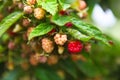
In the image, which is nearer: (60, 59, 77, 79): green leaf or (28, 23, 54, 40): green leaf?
(28, 23, 54, 40): green leaf

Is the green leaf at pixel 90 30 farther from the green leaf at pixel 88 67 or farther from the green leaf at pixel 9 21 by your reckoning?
the green leaf at pixel 88 67

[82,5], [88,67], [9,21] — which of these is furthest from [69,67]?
[9,21]

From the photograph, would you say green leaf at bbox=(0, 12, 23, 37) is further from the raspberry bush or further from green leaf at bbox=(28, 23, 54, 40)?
green leaf at bbox=(28, 23, 54, 40)

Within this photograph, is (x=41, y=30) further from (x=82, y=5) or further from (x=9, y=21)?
(x=82, y=5)

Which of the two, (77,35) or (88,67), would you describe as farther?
(88,67)

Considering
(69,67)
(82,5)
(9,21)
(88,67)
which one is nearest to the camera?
(9,21)

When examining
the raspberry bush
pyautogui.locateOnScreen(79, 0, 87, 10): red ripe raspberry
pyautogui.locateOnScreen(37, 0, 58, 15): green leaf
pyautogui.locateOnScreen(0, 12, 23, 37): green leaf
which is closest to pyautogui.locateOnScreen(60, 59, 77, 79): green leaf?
the raspberry bush

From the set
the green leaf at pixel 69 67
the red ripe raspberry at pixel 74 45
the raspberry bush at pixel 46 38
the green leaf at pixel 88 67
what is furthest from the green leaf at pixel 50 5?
the green leaf at pixel 88 67
